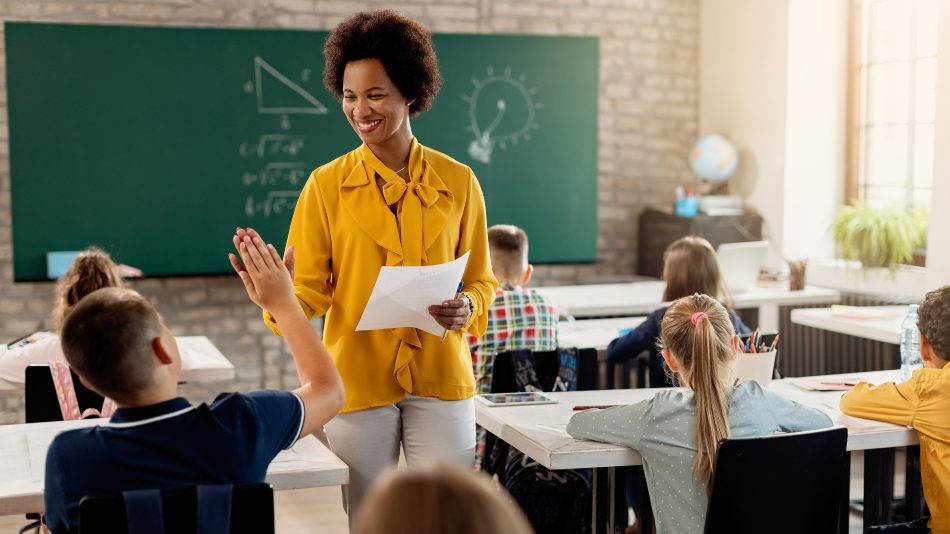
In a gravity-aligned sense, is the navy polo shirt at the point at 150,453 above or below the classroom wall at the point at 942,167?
below

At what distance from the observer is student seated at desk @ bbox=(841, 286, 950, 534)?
2.64 m

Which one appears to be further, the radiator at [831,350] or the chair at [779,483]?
the radiator at [831,350]

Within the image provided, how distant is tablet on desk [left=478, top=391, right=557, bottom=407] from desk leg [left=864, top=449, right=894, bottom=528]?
2.76 feet

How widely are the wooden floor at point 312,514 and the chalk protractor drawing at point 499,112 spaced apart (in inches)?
99.5

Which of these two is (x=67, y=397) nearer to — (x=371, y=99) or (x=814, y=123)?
(x=371, y=99)

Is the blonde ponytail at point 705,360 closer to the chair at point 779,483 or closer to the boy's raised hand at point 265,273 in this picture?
the chair at point 779,483

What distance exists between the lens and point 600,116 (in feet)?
23.0

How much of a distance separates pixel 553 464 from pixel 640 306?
9.91ft

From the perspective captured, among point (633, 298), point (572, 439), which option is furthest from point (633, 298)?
point (572, 439)

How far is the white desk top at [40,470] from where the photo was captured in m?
2.09

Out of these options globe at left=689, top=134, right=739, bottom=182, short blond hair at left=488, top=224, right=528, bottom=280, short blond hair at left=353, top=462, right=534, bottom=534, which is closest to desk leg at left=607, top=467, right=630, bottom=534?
short blond hair at left=488, top=224, right=528, bottom=280

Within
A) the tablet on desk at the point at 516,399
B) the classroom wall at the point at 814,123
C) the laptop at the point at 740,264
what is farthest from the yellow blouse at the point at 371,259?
the classroom wall at the point at 814,123

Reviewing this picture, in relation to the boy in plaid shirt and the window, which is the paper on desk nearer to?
the boy in plaid shirt

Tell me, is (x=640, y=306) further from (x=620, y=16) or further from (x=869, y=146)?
(x=620, y=16)
